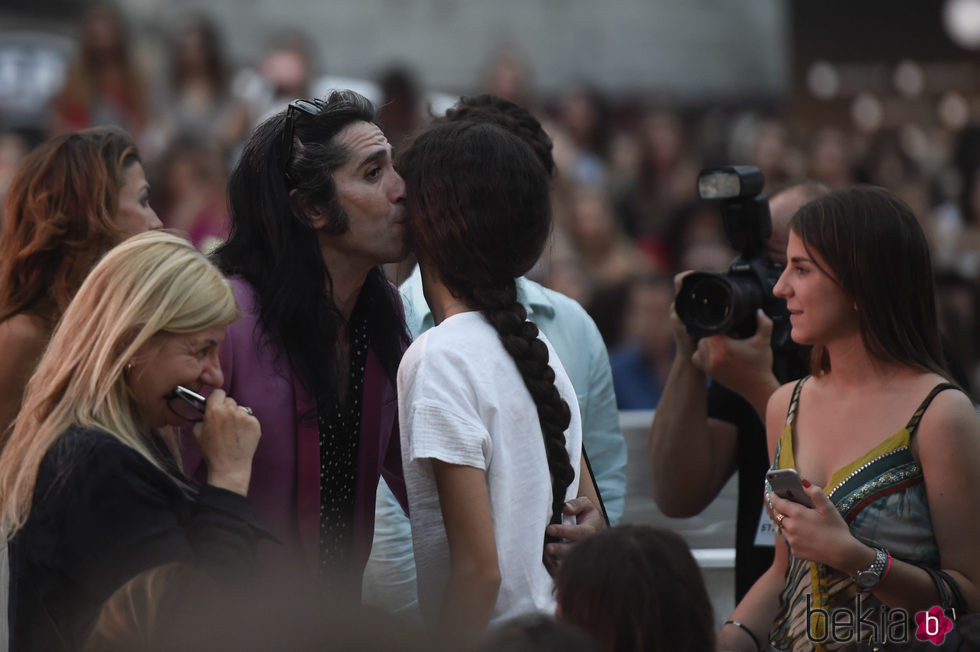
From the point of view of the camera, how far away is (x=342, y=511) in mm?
2645

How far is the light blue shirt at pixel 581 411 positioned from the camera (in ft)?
10.6

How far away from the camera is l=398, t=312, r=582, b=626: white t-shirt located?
87.8 inches

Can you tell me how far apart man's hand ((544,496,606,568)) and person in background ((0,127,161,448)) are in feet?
4.30

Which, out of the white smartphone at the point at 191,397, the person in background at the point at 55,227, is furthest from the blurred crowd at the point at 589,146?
the white smartphone at the point at 191,397

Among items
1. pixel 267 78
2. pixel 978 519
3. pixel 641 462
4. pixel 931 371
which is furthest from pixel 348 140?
pixel 267 78

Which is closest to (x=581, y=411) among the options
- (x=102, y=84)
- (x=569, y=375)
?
(x=569, y=375)

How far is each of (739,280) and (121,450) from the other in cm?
141

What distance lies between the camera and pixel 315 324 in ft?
8.50

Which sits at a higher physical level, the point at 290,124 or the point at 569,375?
the point at 290,124

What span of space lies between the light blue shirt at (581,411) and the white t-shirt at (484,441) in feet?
2.94

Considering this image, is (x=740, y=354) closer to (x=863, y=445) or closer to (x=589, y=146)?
(x=863, y=445)

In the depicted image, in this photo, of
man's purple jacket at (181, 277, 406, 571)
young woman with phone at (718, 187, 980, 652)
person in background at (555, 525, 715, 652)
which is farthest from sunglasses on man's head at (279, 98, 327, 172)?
person in background at (555, 525, 715, 652)

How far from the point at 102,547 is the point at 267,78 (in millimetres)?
6733

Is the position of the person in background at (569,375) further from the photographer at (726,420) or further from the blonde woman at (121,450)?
the blonde woman at (121,450)
